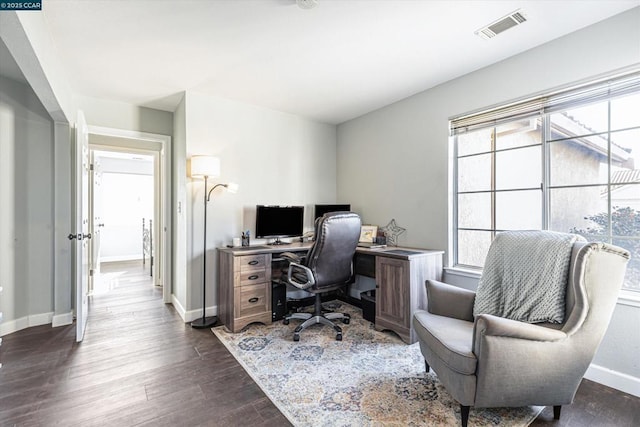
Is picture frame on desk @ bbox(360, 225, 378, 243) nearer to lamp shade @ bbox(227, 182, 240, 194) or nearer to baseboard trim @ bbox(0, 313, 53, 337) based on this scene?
lamp shade @ bbox(227, 182, 240, 194)

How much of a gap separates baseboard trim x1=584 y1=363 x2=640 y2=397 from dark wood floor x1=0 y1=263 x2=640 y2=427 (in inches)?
1.9

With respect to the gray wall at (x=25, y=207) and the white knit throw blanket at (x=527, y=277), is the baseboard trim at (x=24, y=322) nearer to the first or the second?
the gray wall at (x=25, y=207)

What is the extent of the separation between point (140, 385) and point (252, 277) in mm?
1238

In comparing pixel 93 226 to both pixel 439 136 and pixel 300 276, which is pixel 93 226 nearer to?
pixel 300 276

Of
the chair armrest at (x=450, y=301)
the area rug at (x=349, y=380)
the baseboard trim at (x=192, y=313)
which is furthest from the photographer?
the baseboard trim at (x=192, y=313)

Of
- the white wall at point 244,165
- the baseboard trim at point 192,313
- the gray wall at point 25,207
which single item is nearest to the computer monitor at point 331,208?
the white wall at point 244,165

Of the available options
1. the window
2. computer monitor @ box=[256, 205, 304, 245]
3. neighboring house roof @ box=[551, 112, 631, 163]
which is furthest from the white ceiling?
computer monitor @ box=[256, 205, 304, 245]

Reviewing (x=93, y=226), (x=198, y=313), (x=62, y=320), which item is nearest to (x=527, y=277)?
(x=198, y=313)

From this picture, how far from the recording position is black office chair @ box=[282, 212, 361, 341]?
8.57ft

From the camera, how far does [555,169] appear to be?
2.33 metres

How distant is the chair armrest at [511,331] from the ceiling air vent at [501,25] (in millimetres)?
1970

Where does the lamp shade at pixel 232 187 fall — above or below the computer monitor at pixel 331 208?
above

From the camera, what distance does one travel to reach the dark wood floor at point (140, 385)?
1.66 meters

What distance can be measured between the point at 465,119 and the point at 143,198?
25.6 ft
